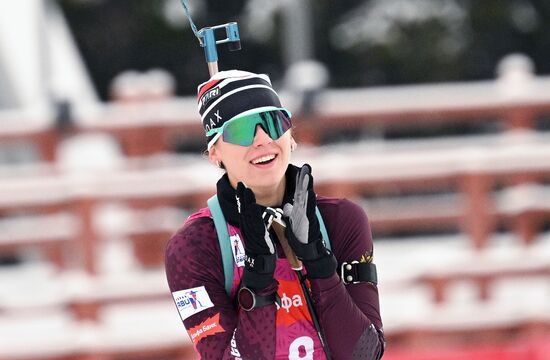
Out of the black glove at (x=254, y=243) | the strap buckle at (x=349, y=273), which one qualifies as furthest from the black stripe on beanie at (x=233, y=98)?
the strap buckle at (x=349, y=273)

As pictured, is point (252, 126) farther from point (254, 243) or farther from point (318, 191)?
point (318, 191)

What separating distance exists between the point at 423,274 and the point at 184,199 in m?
Answer: 1.55

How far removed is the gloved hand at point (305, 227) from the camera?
264cm

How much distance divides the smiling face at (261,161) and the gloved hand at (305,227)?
0.11 meters

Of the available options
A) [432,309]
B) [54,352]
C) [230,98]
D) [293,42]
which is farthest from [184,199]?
[293,42]

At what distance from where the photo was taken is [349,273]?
112 inches

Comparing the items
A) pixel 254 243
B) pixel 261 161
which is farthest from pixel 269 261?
pixel 261 161

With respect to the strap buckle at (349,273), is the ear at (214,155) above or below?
above

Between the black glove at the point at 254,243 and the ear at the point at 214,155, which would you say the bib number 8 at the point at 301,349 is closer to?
the black glove at the point at 254,243

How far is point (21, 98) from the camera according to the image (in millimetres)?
15992

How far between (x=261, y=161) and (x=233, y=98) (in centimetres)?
16

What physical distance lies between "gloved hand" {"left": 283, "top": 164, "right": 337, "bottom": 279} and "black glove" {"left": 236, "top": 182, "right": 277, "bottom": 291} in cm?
5

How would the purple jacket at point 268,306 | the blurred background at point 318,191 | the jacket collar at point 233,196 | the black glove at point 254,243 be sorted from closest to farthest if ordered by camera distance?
the black glove at point 254,243, the purple jacket at point 268,306, the jacket collar at point 233,196, the blurred background at point 318,191

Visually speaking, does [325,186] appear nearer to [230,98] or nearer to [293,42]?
[230,98]
